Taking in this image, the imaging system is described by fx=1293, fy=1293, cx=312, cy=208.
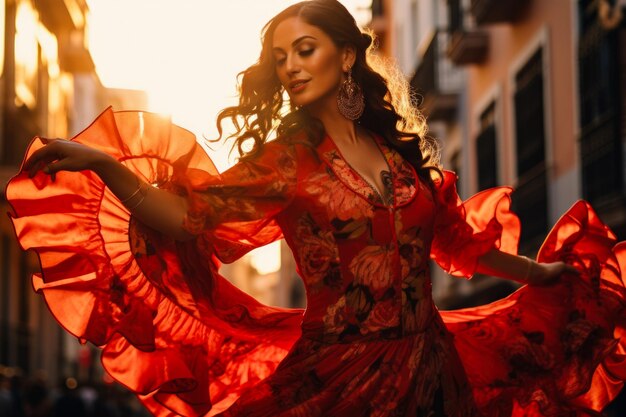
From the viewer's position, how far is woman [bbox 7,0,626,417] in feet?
A: 11.6

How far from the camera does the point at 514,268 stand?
4258 millimetres

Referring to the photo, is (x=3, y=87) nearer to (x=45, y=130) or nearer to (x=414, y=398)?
(x=45, y=130)

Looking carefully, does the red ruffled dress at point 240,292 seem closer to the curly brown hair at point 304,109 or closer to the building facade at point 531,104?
the curly brown hair at point 304,109

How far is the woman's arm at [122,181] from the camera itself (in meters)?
3.36

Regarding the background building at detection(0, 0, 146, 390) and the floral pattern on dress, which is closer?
the floral pattern on dress

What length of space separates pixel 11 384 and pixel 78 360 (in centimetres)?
2292

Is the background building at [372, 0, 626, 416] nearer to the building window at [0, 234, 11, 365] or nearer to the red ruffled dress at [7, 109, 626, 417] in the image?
the red ruffled dress at [7, 109, 626, 417]

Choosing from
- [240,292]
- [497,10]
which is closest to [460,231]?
[240,292]

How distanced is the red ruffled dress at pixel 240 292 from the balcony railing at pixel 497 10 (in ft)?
40.2

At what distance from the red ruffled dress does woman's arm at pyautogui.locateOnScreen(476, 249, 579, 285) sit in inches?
16.9

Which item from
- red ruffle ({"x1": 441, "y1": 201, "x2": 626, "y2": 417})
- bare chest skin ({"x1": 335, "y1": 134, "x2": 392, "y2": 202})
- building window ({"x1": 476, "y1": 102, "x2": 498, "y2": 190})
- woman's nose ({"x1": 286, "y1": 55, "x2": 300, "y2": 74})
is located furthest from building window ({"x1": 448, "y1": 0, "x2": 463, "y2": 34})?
woman's nose ({"x1": 286, "y1": 55, "x2": 300, "y2": 74})

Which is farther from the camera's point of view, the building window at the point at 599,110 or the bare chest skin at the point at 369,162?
the building window at the point at 599,110

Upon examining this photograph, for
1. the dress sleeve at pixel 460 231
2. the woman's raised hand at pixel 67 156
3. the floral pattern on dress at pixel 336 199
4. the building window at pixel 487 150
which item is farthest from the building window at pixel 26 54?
the woman's raised hand at pixel 67 156

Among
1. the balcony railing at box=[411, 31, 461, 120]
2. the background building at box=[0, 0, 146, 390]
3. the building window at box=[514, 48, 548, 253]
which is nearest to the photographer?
the building window at box=[514, 48, 548, 253]
